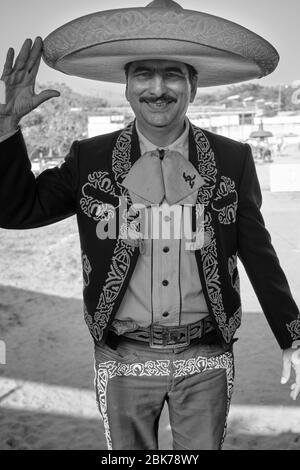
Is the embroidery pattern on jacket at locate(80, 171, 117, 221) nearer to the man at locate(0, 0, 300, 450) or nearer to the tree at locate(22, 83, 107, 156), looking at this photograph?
the man at locate(0, 0, 300, 450)

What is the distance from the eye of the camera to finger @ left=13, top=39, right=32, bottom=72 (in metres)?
1.75

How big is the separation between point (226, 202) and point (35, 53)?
2.59 feet

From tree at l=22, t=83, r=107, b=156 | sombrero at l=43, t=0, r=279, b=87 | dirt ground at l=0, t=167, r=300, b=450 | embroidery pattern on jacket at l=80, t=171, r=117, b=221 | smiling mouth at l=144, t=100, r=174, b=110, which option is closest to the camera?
sombrero at l=43, t=0, r=279, b=87

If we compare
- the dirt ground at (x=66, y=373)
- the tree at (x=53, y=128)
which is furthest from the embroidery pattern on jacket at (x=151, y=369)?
the tree at (x=53, y=128)

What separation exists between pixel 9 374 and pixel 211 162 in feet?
10.5

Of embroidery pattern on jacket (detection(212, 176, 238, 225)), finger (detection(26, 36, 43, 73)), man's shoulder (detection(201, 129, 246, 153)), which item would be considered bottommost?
embroidery pattern on jacket (detection(212, 176, 238, 225))

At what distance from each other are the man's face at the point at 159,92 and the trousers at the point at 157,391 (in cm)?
76

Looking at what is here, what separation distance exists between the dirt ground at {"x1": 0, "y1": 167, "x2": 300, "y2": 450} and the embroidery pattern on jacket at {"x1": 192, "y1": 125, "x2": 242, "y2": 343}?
5.52 ft

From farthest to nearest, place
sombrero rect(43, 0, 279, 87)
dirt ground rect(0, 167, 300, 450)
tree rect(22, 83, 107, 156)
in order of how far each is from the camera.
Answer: tree rect(22, 83, 107, 156) → dirt ground rect(0, 167, 300, 450) → sombrero rect(43, 0, 279, 87)

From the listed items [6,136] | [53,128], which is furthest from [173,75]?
[53,128]

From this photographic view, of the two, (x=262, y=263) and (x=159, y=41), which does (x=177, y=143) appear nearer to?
(x=159, y=41)

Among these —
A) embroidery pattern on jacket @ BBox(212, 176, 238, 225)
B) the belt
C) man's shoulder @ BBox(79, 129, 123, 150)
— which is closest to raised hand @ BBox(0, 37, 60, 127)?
man's shoulder @ BBox(79, 129, 123, 150)

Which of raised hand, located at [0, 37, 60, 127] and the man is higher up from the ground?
raised hand, located at [0, 37, 60, 127]
